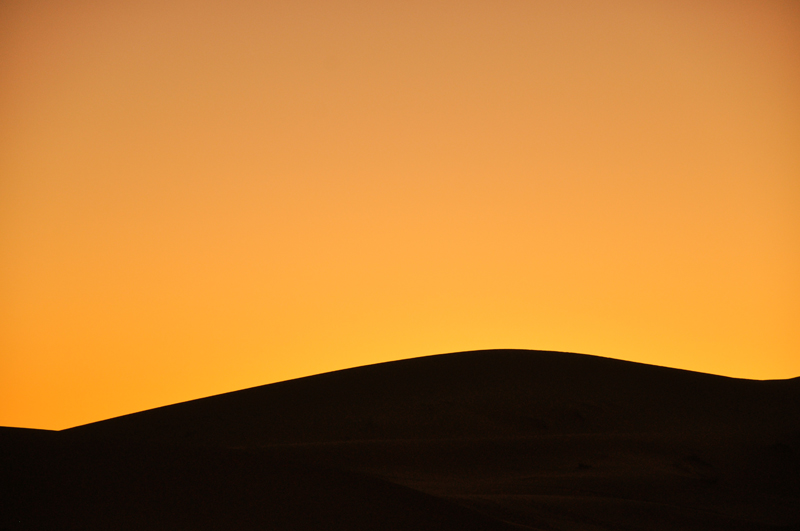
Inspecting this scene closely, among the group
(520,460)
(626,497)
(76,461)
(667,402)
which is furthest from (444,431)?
(76,461)

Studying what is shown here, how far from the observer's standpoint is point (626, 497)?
186 inches

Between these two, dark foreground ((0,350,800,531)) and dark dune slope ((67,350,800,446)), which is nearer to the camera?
dark foreground ((0,350,800,531))

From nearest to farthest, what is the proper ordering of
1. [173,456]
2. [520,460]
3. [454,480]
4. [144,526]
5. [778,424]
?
[144,526], [173,456], [454,480], [520,460], [778,424]

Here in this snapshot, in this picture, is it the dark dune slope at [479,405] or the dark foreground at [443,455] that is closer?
the dark foreground at [443,455]

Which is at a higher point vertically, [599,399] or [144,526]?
[599,399]

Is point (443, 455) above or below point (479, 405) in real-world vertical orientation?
below

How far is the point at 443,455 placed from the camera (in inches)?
234

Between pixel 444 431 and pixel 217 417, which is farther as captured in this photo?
pixel 217 417

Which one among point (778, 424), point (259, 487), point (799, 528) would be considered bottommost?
point (799, 528)

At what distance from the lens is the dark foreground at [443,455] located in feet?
10.5

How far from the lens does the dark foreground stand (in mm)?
3195

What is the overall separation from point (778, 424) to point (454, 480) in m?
4.31

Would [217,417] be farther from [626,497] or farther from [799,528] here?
[799,528]

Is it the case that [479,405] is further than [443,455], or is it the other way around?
[479,405]
